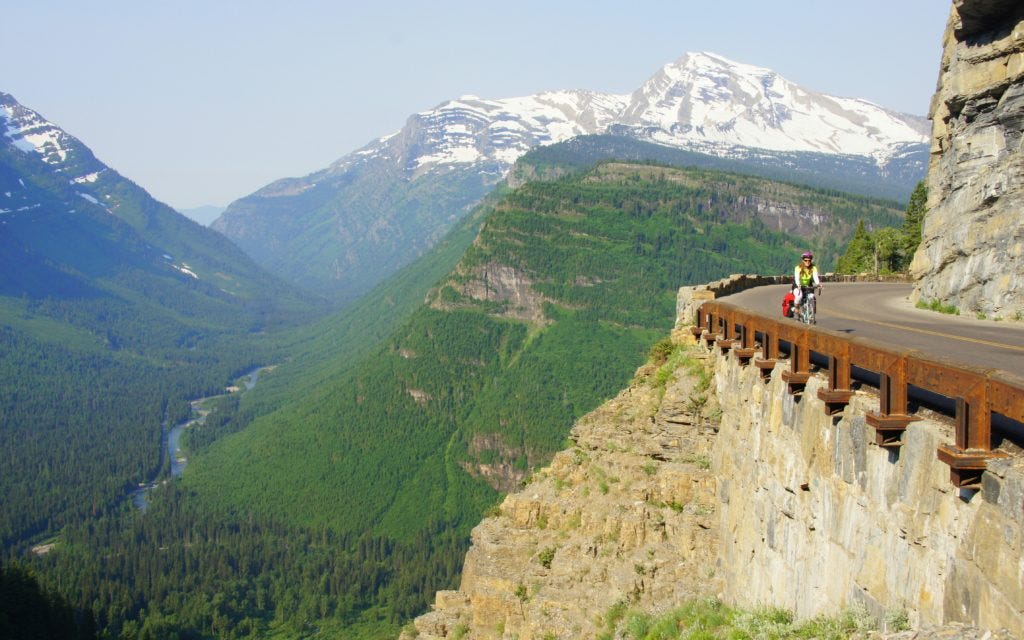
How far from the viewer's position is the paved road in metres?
16.4

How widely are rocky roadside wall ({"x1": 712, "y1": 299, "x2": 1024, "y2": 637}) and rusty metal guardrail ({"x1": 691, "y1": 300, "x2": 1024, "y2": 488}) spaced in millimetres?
204

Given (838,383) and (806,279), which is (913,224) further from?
(838,383)

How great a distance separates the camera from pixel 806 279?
22.9 metres

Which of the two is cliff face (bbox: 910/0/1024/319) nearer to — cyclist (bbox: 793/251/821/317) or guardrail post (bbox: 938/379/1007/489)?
cyclist (bbox: 793/251/821/317)

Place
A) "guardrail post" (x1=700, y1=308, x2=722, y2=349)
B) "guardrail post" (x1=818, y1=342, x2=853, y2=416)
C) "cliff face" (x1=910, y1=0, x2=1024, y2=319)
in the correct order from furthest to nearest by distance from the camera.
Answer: "cliff face" (x1=910, y1=0, x2=1024, y2=319), "guardrail post" (x1=700, y1=308, x2=722, y2=349), "guardrail post" (x1=818, y1=342, x2=853, y2=416)

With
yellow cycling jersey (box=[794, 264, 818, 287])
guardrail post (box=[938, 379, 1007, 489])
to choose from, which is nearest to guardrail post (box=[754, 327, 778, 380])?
yellow cycling jersey (box=[794, 264, 818, 287])

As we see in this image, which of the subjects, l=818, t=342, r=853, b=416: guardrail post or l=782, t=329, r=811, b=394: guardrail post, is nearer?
l=818, t=342, r=853, b=416: guardrail post

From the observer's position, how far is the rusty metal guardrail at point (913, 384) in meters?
8.78

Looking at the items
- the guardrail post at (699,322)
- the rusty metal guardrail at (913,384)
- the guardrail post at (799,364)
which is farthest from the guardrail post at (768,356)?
the guardrail post at (699,322)

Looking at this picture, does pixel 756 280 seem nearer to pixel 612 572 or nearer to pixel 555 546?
pixel 555 546

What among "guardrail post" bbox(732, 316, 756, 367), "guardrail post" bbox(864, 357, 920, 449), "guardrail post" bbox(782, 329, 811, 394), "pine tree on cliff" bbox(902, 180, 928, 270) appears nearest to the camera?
"guardrail post" bbox(864, 357, 920, 449)

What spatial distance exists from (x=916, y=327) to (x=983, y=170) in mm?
7462

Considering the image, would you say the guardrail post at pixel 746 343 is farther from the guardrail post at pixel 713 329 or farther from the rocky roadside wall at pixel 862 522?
the guardrail post at pixel 713 329

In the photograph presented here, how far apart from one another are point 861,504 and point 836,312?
800 inches
